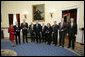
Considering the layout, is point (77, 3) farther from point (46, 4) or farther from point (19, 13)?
point (19, 13)

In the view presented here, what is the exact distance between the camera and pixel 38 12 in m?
7.41

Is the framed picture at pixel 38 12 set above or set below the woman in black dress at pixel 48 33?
above

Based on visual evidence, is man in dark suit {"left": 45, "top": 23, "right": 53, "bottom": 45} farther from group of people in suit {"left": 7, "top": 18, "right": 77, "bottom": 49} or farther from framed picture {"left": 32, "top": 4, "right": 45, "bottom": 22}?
framed picture {"left": 32, "top": 4, "right": 45, "bottom": 22}

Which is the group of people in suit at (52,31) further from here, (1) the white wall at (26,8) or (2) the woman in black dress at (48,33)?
(1) the white wall at (26,8)

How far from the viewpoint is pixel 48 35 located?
5.74 meters

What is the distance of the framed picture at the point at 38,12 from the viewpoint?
729cm

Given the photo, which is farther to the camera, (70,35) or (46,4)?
(46,4)

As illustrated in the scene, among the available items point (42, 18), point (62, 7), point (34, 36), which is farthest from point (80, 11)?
point (34, 36)

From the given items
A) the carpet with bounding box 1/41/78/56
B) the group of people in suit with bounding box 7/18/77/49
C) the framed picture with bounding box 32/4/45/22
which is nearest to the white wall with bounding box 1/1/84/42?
the framed picture with bounding box 32/4/45/22

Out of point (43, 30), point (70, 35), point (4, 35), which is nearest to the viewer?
point (70, 35)

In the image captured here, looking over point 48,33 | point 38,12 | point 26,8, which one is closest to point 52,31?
point 48,33

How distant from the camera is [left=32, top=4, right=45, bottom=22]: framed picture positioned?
7.29 m

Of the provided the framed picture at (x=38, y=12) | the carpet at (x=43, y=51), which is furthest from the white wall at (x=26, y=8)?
the carpet at (x=43, y=51)

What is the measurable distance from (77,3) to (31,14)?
3.56 meters
